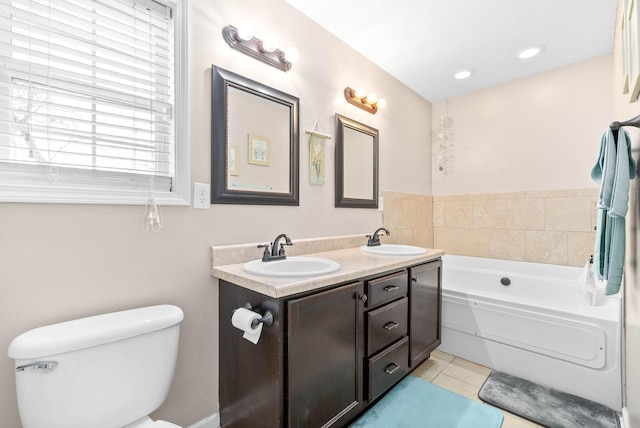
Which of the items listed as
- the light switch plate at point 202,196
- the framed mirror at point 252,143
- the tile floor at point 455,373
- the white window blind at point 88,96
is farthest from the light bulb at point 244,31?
the tile floor at point 455,373

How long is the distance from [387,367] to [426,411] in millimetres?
345

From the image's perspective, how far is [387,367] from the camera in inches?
62.0

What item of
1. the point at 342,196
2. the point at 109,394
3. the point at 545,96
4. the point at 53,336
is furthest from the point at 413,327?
the point at 545,96

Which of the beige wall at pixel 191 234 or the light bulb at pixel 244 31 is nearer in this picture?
the beige wall at pixel 191 234

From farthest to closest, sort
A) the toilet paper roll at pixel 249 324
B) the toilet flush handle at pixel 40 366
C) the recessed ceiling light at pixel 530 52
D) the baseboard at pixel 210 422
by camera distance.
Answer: the recessed ceiling light at pixel 530 52
the baseboard at pixel 210 422
the toilet paper roll at pixel 249 324
the toilet flush handle at pixel 40 366

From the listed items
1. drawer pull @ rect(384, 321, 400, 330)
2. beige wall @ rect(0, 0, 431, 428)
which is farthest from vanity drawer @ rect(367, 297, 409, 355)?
beige wall @ rect(0, 0, 431, 428)

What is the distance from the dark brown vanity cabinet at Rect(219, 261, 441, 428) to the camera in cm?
109

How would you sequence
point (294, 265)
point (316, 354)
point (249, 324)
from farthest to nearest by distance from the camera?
point (294, 265) < point (316, 354) < point (249, 324)

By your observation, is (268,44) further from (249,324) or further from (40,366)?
(40,366)

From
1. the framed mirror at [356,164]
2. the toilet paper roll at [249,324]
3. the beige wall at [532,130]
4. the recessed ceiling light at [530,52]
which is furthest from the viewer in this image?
the beige wall at [532,130]

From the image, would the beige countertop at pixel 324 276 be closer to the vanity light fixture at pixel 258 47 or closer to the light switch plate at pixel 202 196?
the light switch plate at pixel 202 196

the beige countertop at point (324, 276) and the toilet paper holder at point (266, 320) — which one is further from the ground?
the beige countertop at point (324, 276)

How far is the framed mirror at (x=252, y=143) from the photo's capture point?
4.68 ft

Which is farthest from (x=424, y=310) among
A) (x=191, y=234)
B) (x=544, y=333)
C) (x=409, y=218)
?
(x=191, y=234)
